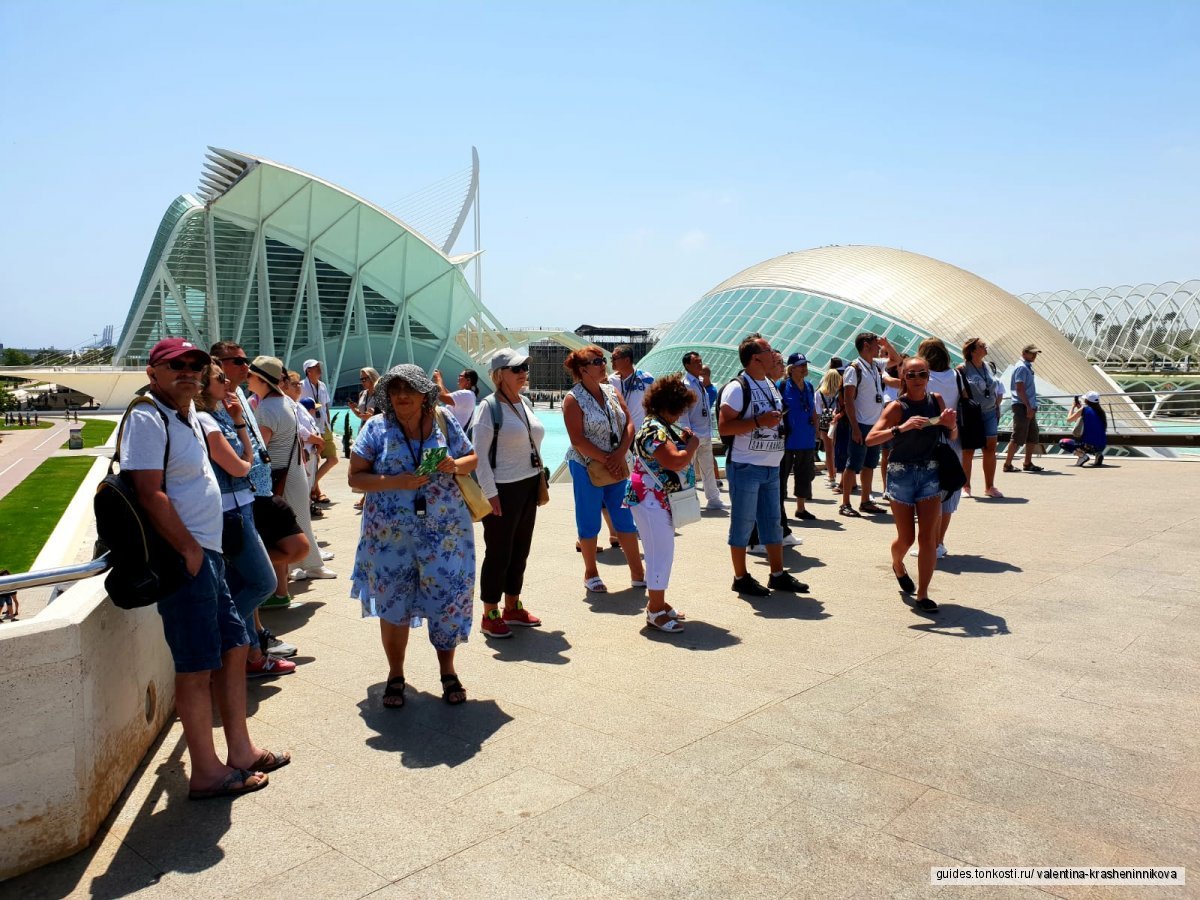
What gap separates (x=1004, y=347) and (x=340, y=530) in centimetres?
2344

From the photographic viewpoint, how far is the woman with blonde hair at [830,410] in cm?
A: 1100

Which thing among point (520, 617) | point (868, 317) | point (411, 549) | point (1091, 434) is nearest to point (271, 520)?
point (411, 549)

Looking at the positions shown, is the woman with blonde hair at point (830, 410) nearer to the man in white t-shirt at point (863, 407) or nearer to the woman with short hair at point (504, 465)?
the man in white t-shirt at point (863, 407)

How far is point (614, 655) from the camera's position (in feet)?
17.2

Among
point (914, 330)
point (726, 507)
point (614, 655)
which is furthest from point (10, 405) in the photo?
point (614, 655)

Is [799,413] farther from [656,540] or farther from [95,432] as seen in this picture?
[95,432]

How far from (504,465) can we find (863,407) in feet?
17.5

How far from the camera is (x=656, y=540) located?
563 centimetres

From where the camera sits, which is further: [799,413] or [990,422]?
[990,422]

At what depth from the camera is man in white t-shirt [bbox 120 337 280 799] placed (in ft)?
11.0

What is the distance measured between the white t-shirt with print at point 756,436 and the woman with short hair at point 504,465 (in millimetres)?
1542

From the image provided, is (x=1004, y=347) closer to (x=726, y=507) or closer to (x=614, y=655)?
(x=726, y=507)

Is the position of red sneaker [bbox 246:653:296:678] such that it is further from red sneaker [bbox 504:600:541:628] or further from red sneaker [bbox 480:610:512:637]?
red sneaker [bbox 504:600:541:628]

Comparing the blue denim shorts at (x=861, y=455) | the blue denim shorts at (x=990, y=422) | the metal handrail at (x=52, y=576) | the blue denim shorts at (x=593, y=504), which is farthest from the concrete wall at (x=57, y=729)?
the blue denim shorts at (x=990, y=422)
